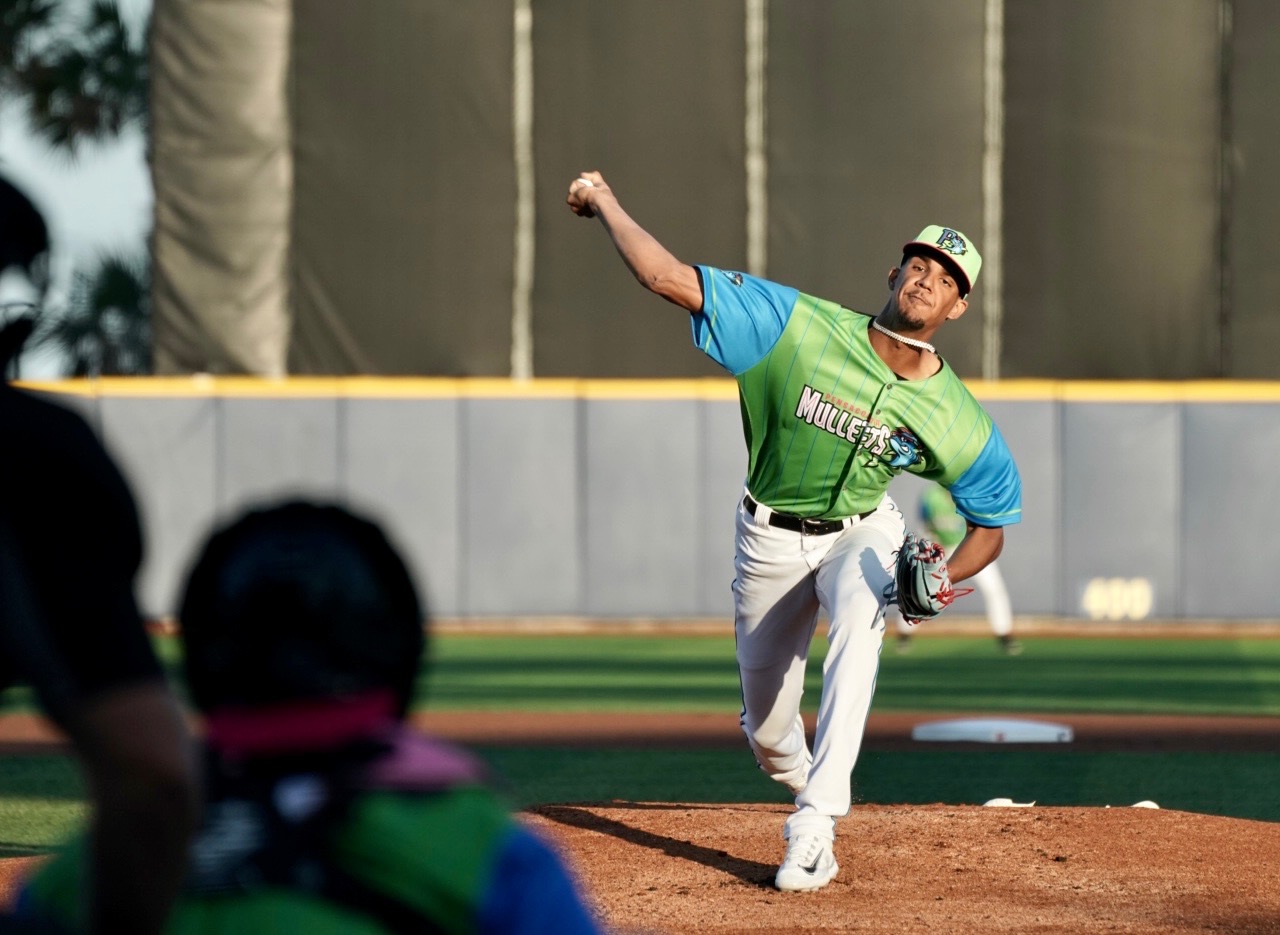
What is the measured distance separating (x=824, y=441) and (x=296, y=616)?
4369 millimetres

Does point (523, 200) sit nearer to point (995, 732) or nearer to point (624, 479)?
point (624, 479)

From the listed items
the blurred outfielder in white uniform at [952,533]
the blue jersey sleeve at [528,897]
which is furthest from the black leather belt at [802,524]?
the blurred outfielder in white uniform at [952,533]

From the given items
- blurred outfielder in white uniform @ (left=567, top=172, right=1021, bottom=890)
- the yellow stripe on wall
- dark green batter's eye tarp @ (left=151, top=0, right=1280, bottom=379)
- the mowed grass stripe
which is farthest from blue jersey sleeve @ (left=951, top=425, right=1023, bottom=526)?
dark green batter's eye tarp @ (left=151, top=0, right=1280, bottom=379)

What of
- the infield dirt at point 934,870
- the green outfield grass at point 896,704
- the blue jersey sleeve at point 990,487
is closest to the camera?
the infield dirt at point 934,870

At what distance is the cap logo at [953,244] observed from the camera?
5.97 m

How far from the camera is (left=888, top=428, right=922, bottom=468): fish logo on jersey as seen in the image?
19.6 feet

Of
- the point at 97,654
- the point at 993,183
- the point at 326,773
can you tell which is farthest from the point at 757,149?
the point at 326,773

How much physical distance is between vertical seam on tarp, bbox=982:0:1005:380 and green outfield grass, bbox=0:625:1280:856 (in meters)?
3.55

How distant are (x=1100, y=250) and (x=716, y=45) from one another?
457 cm

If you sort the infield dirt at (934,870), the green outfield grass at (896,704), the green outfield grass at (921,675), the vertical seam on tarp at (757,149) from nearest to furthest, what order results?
the infield dirt at (934,870) < the green outfield grass at (896,704) < the green outfield grass at (921,675) < the vertical seam on tarp at (757,149)

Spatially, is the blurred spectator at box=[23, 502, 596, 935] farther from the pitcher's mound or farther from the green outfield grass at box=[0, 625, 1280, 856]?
the green outfield grass at box=[0, 625, 1280, 856]

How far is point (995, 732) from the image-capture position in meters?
9.41

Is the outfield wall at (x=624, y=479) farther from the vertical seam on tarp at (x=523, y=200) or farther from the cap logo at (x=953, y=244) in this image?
the cap logo at (x=953, y=244)

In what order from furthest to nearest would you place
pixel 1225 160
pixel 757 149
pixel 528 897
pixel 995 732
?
pixel 757 149
pixel 1225 160
pixel 995 732
pixel 528 897
